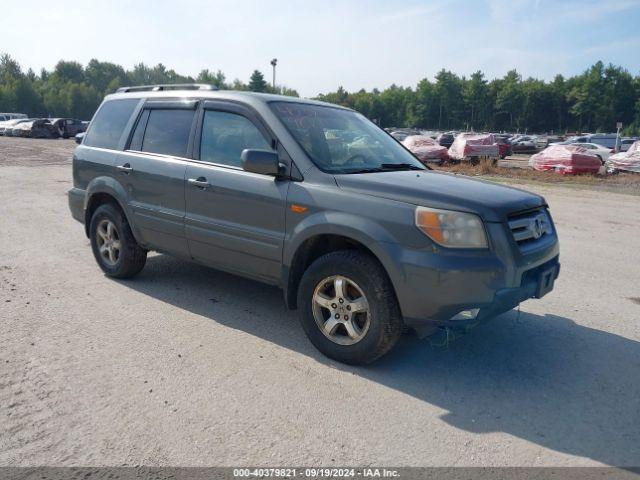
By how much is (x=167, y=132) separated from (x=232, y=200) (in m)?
1.24

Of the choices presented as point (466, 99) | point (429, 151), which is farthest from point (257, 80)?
point (429, 151)

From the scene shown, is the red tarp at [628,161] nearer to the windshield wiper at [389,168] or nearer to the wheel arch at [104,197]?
the windshield wiper at [389,168]

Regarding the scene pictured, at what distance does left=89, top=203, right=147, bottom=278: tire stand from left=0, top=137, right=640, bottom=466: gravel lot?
16 centimetres

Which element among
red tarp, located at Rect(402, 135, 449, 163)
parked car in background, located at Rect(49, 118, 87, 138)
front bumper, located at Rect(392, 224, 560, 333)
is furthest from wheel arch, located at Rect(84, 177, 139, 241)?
parked car in background, located at Rect(49, 118, 87, 138)

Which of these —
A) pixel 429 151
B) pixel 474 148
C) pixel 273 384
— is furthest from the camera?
pixel 429 151

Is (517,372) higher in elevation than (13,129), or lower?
lower

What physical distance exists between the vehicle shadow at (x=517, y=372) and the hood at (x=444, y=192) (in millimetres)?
1139

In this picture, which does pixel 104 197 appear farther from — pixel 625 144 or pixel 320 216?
pixel 625 144

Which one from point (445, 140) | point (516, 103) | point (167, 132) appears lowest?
point (167, 132)

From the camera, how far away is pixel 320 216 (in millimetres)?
3855

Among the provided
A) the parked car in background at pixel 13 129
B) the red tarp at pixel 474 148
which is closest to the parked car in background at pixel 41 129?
the parked car in background at pixel 13 129

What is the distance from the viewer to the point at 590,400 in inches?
135

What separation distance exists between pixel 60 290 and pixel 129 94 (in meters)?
2.18

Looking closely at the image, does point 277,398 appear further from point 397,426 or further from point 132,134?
point 132,134
